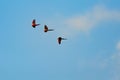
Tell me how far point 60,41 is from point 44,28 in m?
7.27

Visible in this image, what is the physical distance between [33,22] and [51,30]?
9133mm

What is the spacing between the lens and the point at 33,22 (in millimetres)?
135250

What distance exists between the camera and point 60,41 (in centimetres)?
13212

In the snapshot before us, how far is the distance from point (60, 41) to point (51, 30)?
5.48 metres

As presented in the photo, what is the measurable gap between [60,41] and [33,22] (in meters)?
12.3

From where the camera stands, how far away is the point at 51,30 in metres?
130

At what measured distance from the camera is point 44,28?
5182 inches

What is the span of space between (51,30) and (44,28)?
10.6ft
